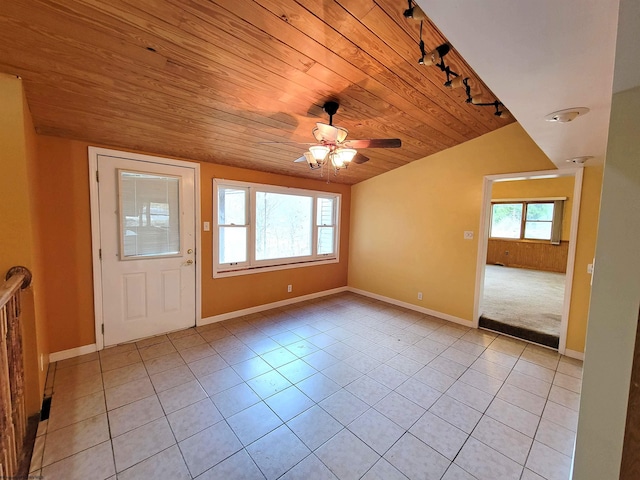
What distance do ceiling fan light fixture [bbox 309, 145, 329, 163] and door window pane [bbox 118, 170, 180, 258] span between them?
2.04m

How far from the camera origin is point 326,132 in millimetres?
1969

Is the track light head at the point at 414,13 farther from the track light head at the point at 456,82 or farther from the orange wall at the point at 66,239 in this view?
the orange wall at the point at 66,239

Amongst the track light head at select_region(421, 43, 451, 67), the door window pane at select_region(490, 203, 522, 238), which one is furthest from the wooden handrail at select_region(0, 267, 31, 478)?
the door window pane at select_region(490, 203, 522, 238)

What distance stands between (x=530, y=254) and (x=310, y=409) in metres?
8.43

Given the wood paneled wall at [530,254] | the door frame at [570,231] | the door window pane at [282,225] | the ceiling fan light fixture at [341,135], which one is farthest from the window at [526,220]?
the ceiling fan light fixture at [341,135]

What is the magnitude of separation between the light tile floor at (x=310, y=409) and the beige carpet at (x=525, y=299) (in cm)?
54

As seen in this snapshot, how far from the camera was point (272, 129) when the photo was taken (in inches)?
109

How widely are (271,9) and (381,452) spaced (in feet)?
8.96

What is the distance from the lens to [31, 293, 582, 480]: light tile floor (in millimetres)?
1627

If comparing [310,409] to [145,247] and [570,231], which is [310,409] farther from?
[570,231]

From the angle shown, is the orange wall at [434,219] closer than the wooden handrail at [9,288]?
No

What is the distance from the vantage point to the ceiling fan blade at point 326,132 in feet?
6.39

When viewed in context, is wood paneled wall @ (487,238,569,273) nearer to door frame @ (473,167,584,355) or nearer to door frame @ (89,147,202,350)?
door frame @ (473,167,584,355)

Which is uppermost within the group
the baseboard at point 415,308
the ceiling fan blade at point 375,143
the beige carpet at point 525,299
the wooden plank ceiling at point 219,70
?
the wooden plank ceiling at point 219,70
